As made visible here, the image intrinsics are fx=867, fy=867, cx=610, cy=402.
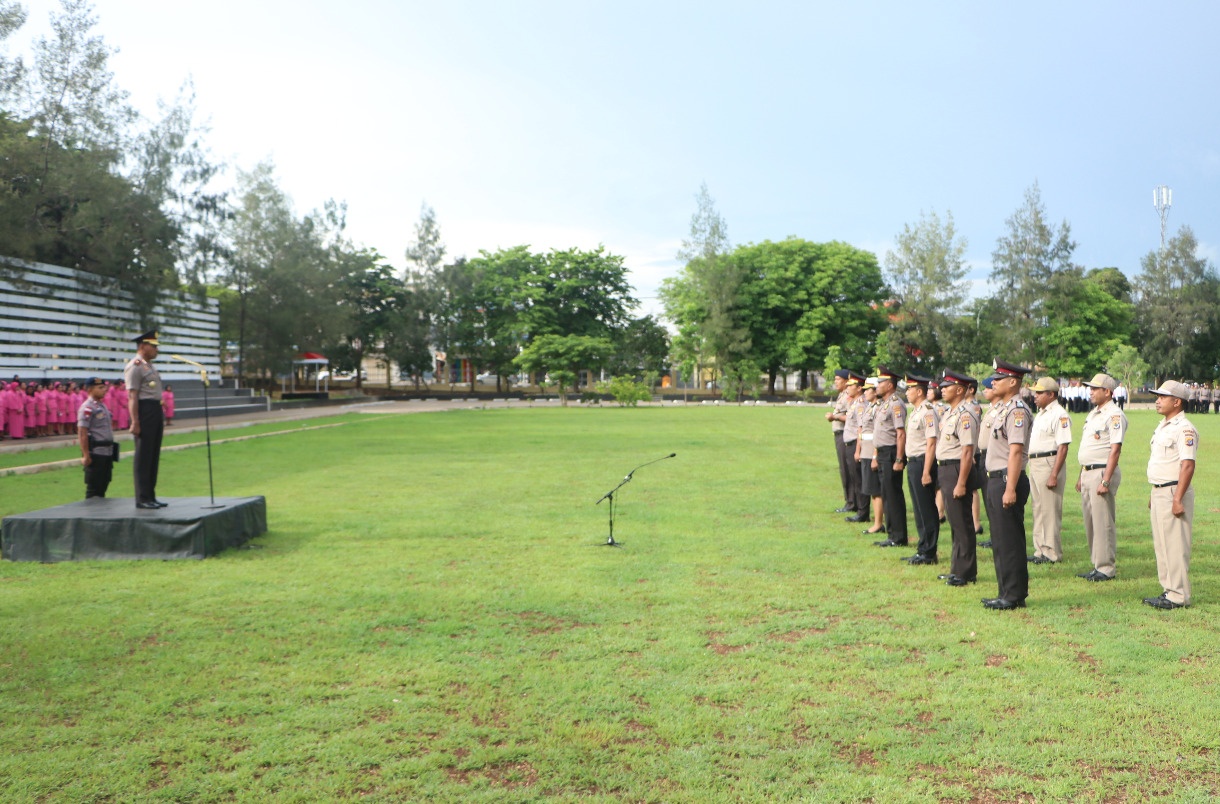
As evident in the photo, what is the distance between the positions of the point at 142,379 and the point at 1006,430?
845 cm

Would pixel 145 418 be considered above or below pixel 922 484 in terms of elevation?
above

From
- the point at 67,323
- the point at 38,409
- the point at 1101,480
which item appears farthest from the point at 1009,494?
the point at 67,323

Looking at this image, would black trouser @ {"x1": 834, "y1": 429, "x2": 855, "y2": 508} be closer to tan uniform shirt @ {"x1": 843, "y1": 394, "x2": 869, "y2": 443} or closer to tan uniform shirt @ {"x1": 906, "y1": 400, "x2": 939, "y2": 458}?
tan uniform shirt @ {"x1": 843, "y1": 394, "x2": 869, "y2": 443}

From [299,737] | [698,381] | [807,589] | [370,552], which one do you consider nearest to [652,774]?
[299,737]

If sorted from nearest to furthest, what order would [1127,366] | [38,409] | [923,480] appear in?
1. [923,480]
2. [38,409]
3. [1127,366]

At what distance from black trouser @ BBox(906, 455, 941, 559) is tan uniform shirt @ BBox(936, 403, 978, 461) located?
26.8 inches

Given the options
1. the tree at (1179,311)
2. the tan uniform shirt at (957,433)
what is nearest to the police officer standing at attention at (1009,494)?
the tan uniform shirt at (957,433)

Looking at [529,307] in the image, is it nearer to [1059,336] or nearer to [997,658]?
[1059,336]

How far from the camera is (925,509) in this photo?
342 inches

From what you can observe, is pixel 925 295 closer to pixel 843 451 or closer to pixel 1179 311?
pixel 1179 311

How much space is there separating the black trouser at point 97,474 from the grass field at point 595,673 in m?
2.29

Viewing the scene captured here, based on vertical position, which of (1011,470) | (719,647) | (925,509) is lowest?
(719,647)

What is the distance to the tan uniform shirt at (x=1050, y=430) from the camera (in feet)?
28.2

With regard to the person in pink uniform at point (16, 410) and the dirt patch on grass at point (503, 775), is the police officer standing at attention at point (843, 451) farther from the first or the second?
the person in pink uniform at point (16, 410)
